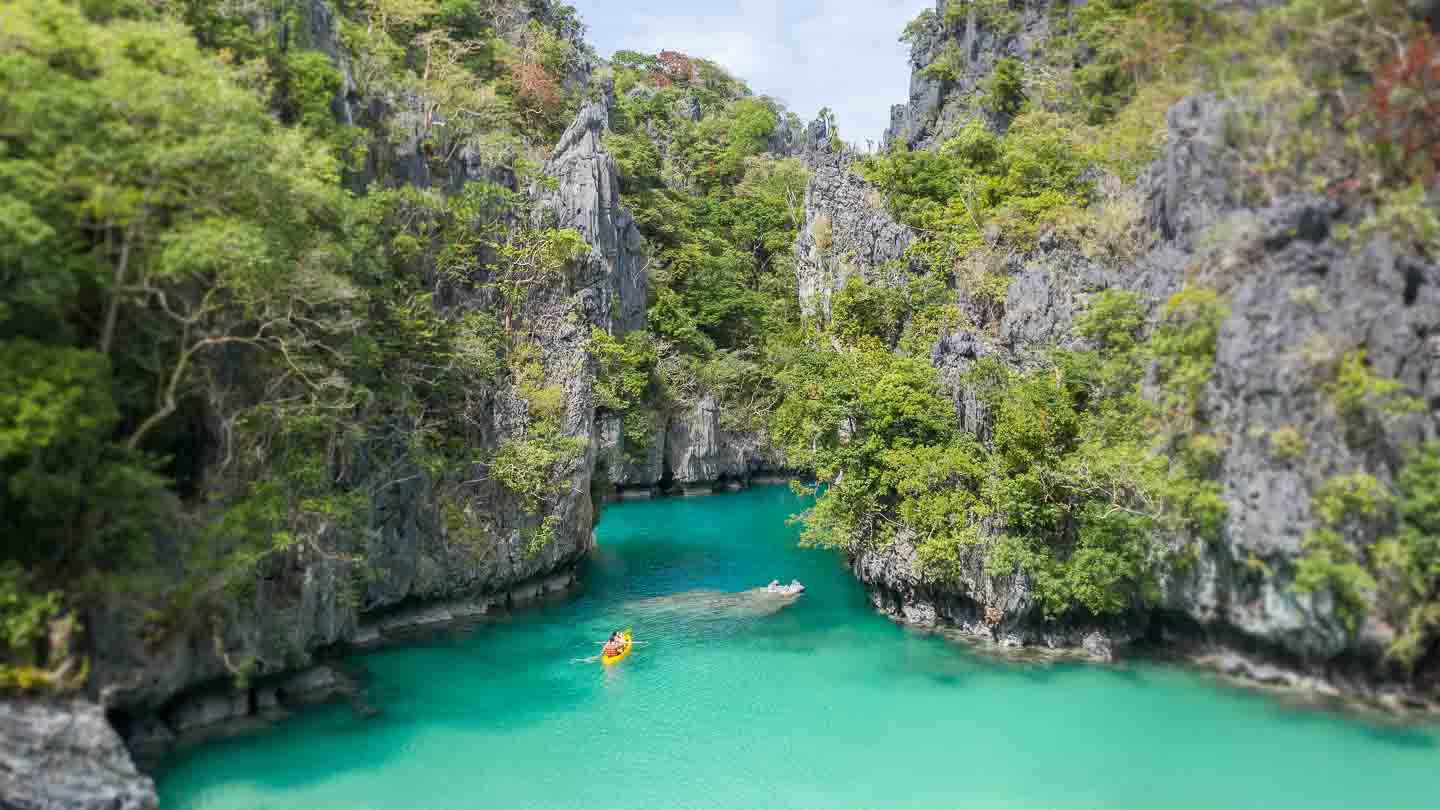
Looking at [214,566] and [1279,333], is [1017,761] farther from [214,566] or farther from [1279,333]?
[214,566]

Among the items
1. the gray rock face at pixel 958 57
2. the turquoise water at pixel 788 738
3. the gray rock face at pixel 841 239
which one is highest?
the gray rock face at pixel 958 57

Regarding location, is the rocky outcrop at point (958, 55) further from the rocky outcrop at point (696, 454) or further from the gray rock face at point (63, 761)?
the gray rock face at point (63, 761)

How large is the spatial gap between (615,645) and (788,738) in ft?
16.3

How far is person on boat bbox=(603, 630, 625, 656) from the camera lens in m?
17.6

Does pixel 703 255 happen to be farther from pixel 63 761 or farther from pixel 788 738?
pixel 63 761

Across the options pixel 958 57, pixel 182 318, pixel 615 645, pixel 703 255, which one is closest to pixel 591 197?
pixel 703 255

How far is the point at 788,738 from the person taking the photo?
555 inches

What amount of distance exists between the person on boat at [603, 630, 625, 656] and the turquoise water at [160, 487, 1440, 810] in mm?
361

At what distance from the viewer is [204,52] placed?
43.8ft

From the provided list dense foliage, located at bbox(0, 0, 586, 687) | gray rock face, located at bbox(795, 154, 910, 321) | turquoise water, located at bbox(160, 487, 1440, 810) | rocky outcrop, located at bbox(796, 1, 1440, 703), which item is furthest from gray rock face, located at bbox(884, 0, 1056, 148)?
dense foliage, located at bbox(0, 0, 586, 687)

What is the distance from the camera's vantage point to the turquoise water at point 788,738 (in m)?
11.9

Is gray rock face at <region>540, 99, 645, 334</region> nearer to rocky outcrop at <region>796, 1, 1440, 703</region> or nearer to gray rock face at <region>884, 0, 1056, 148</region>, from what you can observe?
gray rock face at <region>884, 0, 1056, 148</region>

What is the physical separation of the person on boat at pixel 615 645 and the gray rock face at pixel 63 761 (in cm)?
861

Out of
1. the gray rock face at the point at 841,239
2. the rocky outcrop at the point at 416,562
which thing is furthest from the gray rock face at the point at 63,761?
the gray rock face at the point at 841,239
